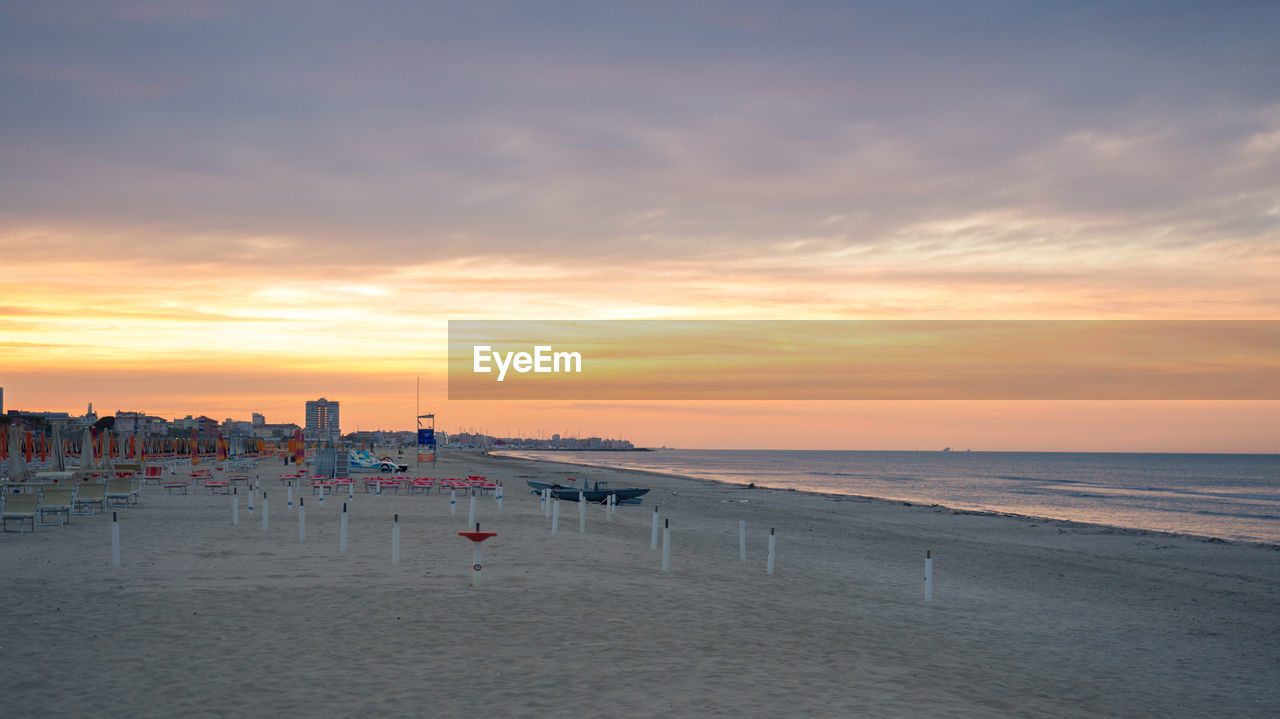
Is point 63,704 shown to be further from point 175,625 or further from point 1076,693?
→ point 1076,693

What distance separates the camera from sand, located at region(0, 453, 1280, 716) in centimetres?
838

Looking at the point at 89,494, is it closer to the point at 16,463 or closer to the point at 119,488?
the point at 119,488

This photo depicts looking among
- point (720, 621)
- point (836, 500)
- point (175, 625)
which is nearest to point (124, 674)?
point (175, 625)

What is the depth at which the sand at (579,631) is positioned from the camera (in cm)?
838

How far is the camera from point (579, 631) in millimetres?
10938

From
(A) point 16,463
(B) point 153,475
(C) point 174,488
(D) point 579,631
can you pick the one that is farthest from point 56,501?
(B) point 153,475

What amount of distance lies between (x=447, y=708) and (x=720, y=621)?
4.88 metres

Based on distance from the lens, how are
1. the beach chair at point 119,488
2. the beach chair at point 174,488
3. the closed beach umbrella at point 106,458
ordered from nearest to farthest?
the beach chair at point 119,488 → the beach chair at point 174,488 → the closed beach umbrella at point 106,458

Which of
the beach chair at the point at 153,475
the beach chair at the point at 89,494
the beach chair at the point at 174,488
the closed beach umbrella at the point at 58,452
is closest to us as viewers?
the beach chair at the point at 89,494

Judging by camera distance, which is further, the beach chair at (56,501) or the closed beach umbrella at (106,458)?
the closed beach umbrella at (106,458)

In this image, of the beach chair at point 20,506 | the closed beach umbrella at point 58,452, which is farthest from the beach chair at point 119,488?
the closed beach umbrella at point 58,452

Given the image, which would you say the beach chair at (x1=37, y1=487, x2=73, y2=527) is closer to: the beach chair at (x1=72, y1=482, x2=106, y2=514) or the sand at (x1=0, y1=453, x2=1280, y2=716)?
the sand at (x1=0, y1=453, x2=1280, y2=716)

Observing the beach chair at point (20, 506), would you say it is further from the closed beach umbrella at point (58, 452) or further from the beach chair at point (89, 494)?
the closed beach umbrella at point (58, 452)

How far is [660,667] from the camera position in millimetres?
9500
